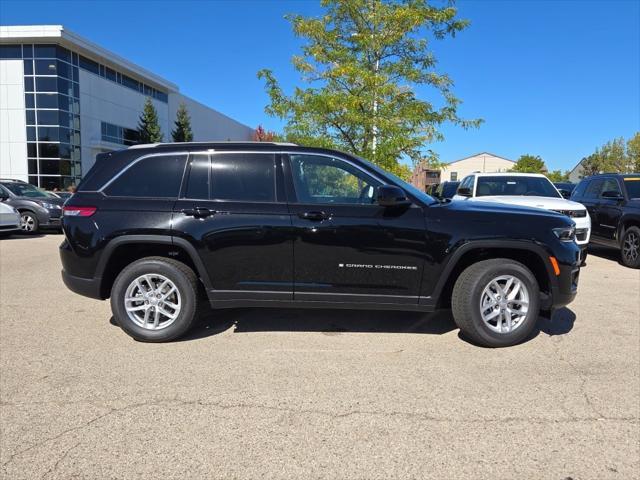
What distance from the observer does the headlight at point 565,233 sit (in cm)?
426

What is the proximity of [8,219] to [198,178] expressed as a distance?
10.6 m

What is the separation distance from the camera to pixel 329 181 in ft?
14.7

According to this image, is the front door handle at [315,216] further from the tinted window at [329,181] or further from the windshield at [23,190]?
the windshield at [23,190]

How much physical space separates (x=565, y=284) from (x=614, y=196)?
20.1ft

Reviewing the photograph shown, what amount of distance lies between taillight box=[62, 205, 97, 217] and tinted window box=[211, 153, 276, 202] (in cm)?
118

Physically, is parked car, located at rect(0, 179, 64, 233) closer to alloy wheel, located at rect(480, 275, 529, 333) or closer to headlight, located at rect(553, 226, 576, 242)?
alloy wheel, located at rect(480, 275, 529, 333)

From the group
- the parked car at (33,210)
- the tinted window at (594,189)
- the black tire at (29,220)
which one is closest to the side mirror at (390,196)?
the tinted window at (594,189)

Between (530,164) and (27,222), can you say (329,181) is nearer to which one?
(27,222)

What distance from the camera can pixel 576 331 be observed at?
4.80m

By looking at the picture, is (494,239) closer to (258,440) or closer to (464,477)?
(464,477)

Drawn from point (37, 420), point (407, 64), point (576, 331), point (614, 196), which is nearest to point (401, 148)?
point (407, 64)

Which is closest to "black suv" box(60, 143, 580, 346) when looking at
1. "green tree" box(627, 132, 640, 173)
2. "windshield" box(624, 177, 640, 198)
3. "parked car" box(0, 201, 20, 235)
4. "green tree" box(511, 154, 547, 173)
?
"windshield" box(624, 177, 640, 198)

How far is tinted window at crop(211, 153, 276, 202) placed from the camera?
14.3ft

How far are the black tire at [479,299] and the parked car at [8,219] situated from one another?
1244 cm
